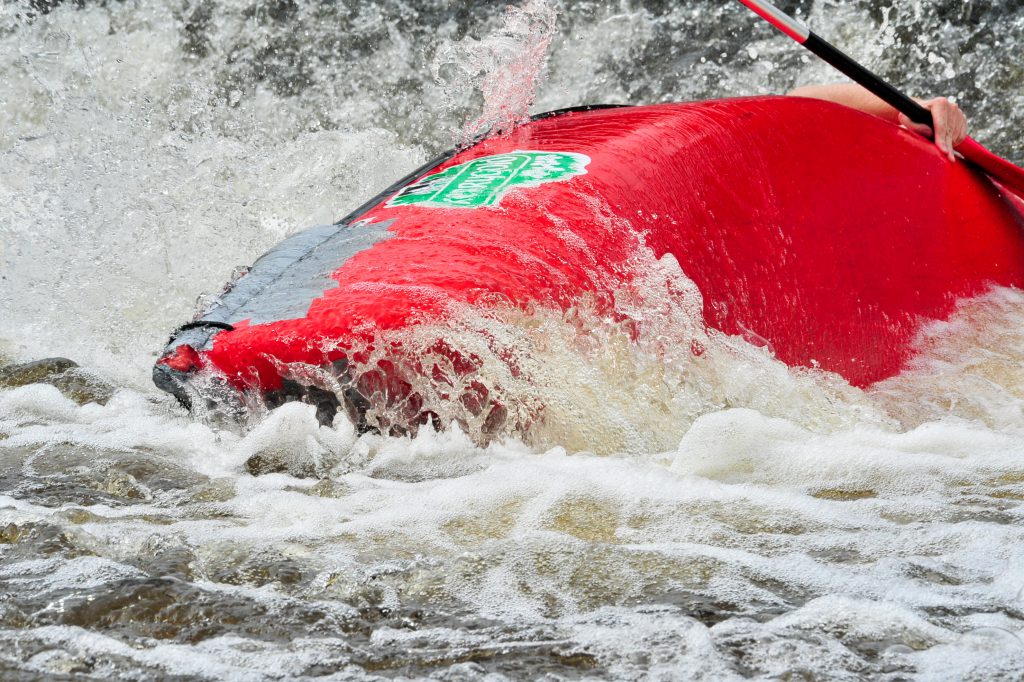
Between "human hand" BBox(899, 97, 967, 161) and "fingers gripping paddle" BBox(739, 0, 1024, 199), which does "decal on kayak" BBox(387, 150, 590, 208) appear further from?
"human hand" BBox(899, 97, 967, 161)

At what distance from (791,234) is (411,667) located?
153 cm

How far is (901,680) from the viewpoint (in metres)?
1.20

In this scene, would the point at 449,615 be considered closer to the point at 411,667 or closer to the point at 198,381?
the point at 411,667

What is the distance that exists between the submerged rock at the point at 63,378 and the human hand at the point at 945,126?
227cm

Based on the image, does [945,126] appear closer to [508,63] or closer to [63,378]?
[508,63]

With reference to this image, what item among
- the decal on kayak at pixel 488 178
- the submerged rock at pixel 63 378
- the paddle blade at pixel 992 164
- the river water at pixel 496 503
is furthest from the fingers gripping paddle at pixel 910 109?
the submerged rock at pixel 63 378

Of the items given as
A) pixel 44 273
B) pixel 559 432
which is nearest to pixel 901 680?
pixel 559 432

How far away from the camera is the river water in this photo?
127 cm

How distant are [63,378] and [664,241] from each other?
128cm

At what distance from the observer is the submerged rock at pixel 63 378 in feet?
7.07

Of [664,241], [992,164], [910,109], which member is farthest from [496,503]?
[992,164]

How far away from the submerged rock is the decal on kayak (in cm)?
71

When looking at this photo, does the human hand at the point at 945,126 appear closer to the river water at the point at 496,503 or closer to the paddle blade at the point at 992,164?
the paddle blade at the point at 992,164

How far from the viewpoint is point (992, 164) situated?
3.05 meters
